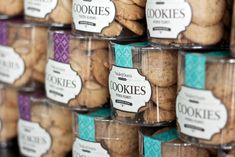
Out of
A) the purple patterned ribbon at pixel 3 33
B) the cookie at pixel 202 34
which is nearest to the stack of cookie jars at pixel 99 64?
the cookie at pixel 202 34

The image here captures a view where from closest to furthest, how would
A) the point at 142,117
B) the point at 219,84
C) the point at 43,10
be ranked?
the point at 219,84, the point at 142,117, the point at 43,10

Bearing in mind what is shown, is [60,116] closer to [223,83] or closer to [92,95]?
[92,95]

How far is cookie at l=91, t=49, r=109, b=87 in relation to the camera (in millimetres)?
944

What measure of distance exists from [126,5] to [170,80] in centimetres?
14

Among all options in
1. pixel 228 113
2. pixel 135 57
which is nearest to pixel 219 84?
pixel 228 113

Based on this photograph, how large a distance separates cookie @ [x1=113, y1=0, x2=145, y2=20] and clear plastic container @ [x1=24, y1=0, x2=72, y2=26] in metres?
0.15

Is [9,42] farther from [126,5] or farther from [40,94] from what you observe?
[126,5]

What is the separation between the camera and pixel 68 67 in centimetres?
96

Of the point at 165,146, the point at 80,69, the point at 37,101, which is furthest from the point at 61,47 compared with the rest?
the point at 165,146

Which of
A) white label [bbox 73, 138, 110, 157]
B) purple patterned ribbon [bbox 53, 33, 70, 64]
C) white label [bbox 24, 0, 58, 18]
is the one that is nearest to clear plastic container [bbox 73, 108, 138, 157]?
white label [bbox 73, 138, 110, 157]

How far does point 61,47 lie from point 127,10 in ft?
0.49

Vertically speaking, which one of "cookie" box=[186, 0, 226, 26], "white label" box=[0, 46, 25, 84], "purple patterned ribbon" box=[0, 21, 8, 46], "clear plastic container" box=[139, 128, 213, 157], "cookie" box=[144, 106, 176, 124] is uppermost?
"cookie" box=[186, 0, 226, 26]

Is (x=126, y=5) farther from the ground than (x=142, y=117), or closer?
farther from the ground

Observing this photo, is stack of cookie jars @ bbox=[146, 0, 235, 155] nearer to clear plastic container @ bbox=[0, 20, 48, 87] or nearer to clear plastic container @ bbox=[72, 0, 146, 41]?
clear plastic container @ bbox=[72, 0, 146, 41]
